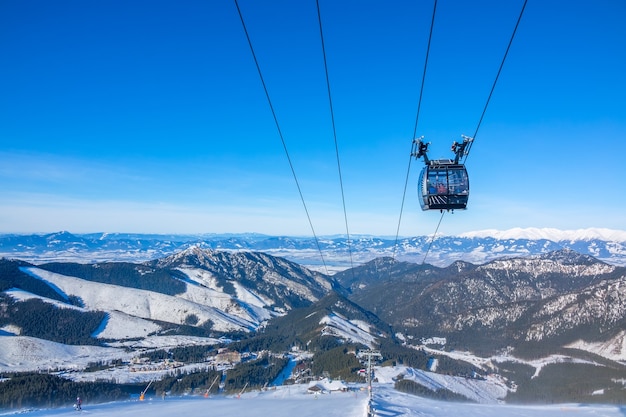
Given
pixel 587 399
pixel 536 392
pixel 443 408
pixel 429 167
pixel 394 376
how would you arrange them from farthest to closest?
pixel 536 392 → pixel 394 376 → pixel 587 399 → pixel 443 408 → pixel 429 167

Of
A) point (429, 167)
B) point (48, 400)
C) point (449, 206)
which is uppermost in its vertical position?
point (429, 167)

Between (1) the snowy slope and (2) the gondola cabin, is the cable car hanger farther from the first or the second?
(1) the snowy slope

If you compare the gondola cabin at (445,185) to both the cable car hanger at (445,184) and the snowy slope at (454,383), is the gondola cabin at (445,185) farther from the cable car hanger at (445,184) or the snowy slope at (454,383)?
the snowy slope at (454,383)

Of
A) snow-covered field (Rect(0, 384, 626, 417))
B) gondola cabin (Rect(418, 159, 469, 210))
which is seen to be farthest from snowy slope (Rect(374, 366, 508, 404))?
gondola cabin (Rect(418, 159, 469, 210))

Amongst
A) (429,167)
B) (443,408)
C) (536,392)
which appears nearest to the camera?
(429,167)

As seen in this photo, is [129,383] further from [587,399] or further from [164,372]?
[587,399]

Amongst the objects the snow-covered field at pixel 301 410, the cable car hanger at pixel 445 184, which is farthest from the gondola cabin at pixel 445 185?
the snow-covered field at pixel 301 410

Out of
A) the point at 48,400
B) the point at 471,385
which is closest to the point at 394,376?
the point at 471,385

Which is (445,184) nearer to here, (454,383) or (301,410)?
(301,410)
